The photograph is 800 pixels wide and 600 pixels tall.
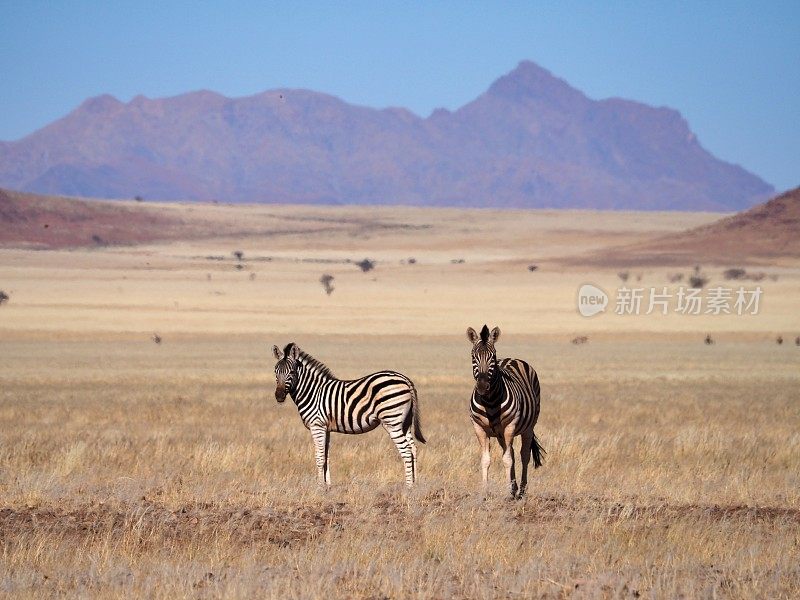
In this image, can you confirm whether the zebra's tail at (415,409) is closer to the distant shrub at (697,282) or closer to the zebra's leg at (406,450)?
the zebra's leg at (406,450)

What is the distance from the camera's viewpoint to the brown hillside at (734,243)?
102 m

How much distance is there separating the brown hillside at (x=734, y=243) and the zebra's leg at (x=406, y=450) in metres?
88.5

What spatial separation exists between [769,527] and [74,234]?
121 meters

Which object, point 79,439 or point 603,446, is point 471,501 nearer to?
point 603,446

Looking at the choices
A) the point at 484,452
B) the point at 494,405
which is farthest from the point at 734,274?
the point at 494,405

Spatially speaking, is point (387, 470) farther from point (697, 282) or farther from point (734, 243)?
point (734, 243)

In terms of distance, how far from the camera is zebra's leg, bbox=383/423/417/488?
12.4m

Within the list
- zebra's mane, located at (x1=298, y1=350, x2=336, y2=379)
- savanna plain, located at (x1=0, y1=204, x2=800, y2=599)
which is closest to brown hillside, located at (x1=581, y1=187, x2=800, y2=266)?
savanna plain, located at (x1=0, y1=204, x2=800, y2=599)

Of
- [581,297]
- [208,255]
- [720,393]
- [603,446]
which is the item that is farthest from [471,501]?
[208,255]
